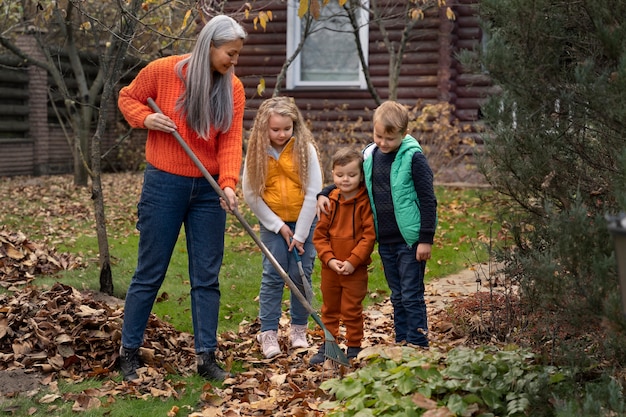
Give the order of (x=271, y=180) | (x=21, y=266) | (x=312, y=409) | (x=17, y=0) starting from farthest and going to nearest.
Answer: (x=17, y=0) → (x=21, y=266) → (x=271, y=180) → (x=312, y=409)

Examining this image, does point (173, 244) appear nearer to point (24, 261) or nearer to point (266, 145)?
point (266, 145)

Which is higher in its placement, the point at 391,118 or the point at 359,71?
the point at 359,71

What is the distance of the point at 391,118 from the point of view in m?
5.01

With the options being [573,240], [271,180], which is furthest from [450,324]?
[573,240]

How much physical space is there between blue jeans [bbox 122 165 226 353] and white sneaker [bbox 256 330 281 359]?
0.57m

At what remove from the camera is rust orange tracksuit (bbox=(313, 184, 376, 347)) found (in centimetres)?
518

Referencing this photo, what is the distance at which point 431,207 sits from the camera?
16.4 ft

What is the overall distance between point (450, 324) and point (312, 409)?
6.16ft

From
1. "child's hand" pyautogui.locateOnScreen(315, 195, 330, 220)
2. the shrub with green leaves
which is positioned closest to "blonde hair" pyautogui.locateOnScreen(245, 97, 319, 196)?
"child's hand" pyautogui.locateOnScreen(315, 195, 330, 220)

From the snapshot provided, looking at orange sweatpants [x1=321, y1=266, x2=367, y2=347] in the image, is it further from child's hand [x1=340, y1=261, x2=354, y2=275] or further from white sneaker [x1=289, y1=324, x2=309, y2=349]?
white sneaker [x1=289, y1=324, x2=309, y2=349]

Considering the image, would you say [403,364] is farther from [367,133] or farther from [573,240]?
[367,133]

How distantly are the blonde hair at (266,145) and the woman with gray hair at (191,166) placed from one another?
1.46ft

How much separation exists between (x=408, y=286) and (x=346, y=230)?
0.49 metres

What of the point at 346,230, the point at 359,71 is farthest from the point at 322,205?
the point at 359,71
